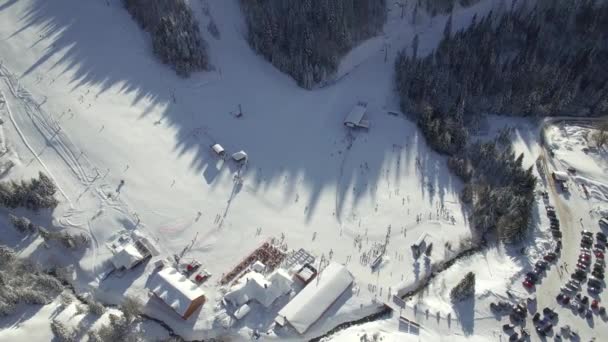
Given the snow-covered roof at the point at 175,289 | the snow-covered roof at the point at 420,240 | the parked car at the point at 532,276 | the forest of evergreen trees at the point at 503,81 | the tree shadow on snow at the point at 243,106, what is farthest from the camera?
the tree shadow on snow at the point at 243,106

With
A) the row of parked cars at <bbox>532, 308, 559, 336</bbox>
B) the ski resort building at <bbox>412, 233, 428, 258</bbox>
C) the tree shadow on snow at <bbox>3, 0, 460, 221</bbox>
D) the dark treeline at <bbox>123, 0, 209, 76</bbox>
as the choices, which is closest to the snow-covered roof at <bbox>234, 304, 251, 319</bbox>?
the tree shadow on snow at <bbox>3, 0, 460, 221</bbox>

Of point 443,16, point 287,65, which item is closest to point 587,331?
point 287,65

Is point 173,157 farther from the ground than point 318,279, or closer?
farther from the ground

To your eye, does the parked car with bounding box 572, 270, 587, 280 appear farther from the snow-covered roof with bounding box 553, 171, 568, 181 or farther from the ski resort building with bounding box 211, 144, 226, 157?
the ski resort building with bounding box 211, 144, 226, 157

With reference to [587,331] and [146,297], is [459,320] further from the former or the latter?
[146,297]

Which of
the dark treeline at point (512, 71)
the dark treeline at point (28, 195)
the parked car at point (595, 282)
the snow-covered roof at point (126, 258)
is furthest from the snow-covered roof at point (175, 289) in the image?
the parked car at point (595, 282)

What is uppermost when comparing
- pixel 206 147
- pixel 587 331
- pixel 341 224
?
pixel 206 147

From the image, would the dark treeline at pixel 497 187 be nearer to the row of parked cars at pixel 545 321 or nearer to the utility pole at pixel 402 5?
the row of parked cars at pixel 545 321
